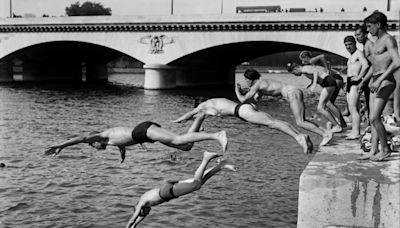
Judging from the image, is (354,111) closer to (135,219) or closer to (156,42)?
(135,219)

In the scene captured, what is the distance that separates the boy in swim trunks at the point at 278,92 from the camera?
36.7 feet

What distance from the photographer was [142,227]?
11.5 metres

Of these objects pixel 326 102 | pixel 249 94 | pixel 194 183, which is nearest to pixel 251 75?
pixel 249 94

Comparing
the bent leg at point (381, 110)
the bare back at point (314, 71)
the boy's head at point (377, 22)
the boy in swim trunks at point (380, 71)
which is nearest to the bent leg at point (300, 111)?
the bare back at point (314, 71)

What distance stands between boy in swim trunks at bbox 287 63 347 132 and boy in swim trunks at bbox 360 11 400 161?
3.58 m

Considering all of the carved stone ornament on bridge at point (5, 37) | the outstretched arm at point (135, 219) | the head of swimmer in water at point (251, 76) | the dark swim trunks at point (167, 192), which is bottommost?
the outstretched arm at point (135, 219)

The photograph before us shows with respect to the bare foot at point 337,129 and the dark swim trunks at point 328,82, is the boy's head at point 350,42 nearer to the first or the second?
the dark swim trunks at point 328,82

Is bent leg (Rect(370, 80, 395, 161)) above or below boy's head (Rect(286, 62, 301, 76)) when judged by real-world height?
below

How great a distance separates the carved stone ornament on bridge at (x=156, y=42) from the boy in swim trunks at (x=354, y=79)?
143ft

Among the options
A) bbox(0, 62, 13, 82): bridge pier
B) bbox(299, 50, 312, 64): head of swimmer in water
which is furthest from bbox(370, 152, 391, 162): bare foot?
bbox(0, 62, 13, 82): bridge pier

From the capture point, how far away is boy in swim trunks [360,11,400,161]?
877 cm

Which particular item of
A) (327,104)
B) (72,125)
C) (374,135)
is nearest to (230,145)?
(327,104)

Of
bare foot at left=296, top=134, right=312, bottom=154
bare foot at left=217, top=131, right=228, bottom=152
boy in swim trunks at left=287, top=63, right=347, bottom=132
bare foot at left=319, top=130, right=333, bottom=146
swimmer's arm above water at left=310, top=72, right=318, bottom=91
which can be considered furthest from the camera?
boy in swim trunks at left=287, top=63, right=347, bottom=132

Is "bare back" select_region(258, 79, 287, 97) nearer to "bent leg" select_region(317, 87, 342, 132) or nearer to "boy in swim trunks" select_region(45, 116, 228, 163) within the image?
"bent leg" select_region(317, 87, 342, 132)
